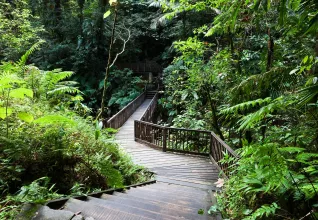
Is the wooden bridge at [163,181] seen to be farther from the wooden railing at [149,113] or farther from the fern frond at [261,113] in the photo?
the fern frond at [261,113]

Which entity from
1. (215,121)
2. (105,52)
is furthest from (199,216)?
(105,52)

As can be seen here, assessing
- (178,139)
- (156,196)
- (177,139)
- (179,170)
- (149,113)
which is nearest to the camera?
(156,196)

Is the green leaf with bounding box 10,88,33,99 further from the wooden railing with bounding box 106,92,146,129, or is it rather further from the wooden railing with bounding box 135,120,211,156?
the wooden railing with bounding box 106,92,146,129

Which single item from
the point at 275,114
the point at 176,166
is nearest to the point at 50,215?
the point at 275,114

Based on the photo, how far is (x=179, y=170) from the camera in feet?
18.2

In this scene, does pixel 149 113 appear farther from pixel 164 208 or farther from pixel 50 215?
pixel 50 215

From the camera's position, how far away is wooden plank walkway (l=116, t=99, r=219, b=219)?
13.9 ft

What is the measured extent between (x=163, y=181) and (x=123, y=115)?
682 centimetres

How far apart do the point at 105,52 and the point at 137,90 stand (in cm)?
428

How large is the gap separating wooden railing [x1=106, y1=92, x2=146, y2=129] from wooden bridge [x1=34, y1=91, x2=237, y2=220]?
5cm

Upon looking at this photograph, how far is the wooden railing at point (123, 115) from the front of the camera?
9.41 m

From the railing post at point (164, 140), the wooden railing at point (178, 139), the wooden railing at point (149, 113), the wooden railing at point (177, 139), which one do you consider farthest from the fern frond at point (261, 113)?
the wooden railing at point (149, 113)

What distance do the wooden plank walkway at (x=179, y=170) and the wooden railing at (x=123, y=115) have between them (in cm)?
167

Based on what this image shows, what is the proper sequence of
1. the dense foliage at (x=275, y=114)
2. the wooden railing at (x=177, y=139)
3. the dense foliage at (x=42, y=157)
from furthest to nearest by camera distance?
1. the wooden railing at (x=177, y=139)
2. the dense foliage at (x=42, y=157)
3. the dense foliage at (x=275, y=114)
